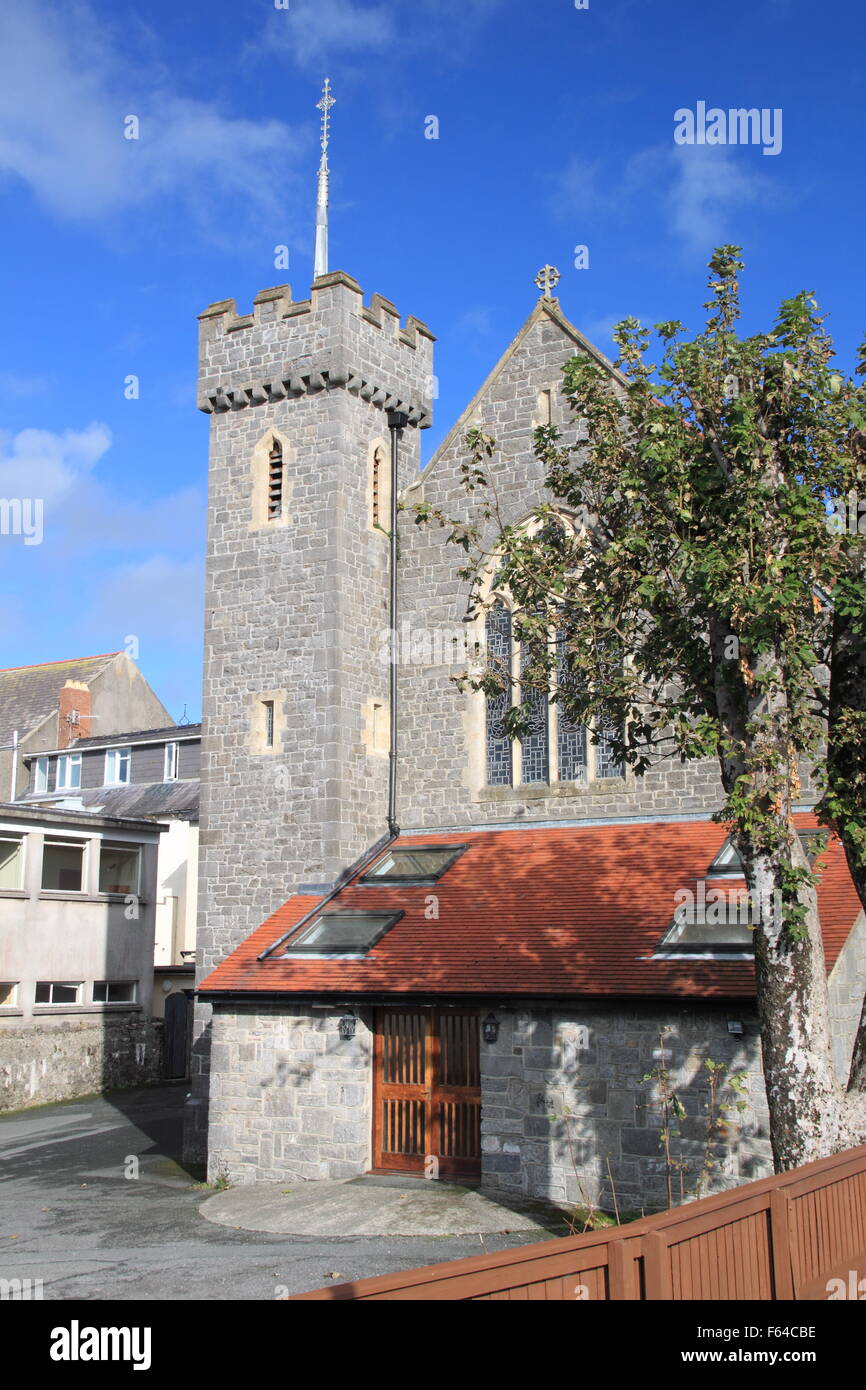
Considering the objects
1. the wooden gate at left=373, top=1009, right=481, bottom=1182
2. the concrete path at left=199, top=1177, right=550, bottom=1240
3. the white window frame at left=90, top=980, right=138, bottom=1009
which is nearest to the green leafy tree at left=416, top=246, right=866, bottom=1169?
the concrete path at left=199, top=1177, right=550, bottom=1240

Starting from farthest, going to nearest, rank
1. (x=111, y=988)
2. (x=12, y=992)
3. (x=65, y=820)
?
(x=111, y=988), (x=65, y=820), (x=12, y=992)

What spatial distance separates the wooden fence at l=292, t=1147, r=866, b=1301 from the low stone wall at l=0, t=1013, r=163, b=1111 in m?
22.3

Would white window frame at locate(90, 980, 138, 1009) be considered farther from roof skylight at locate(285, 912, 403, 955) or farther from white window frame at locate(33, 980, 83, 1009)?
roof skylight at locate(285, 912, 403, 955)

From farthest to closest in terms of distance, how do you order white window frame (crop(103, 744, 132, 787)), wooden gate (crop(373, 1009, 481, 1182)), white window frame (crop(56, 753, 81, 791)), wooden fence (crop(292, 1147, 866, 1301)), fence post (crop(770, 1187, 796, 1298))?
white window frame (crop(56, 753, 81, 791)) < white window frame (crop(103, 744, 132, 787)) < wooden gate (crop(373, 1009, 481, 1182)) < fence post (crop(770, 1187, 796, 1298)) < wooden fence (crop(292, 1147, 866, 1301))

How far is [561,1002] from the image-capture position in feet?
47.4

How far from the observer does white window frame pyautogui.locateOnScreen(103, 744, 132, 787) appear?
41.9 m

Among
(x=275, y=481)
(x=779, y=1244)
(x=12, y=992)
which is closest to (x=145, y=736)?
(x=12, y=992)

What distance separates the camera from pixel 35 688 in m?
46.5

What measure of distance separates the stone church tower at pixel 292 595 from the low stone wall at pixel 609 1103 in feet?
18.1

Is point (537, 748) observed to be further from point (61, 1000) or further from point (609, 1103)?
point (61, 1000)

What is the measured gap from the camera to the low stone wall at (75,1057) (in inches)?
1074

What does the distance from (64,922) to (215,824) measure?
11.2 metres

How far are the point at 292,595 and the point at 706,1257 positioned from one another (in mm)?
14845
